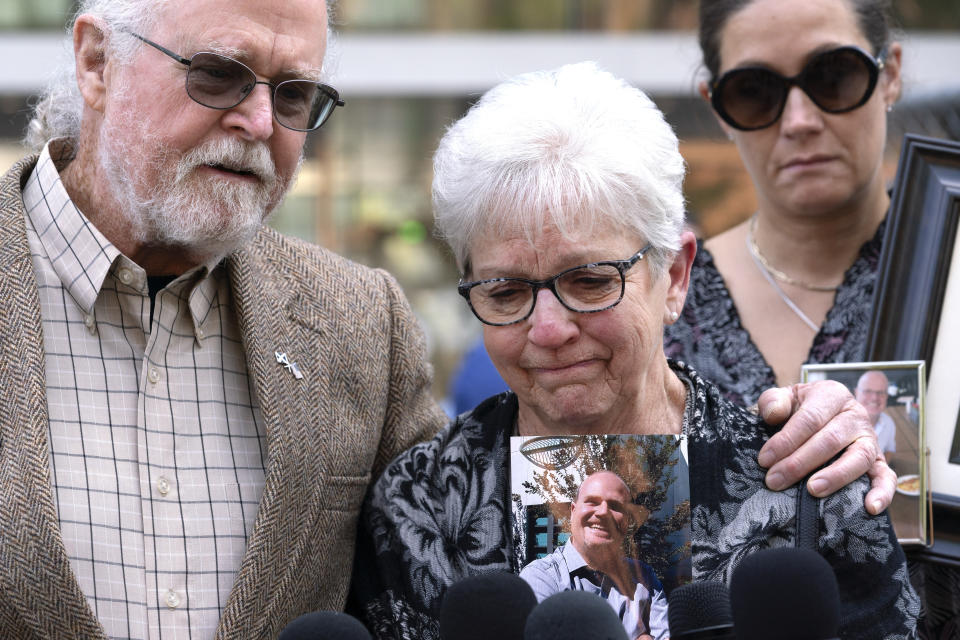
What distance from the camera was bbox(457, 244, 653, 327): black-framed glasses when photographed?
218cm

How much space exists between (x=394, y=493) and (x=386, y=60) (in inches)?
392

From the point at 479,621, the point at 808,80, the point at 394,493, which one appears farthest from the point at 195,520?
the point at 808,80

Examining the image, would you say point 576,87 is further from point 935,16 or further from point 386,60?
point 935,16

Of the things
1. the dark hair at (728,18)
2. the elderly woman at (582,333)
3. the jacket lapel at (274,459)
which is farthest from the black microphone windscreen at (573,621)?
the dark hair at (728,18)

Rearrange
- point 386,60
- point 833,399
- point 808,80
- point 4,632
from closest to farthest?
point 4,632
point 833,399
point 808,80
point 386,60

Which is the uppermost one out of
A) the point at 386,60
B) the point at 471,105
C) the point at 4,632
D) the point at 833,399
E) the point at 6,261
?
the point at 386,60

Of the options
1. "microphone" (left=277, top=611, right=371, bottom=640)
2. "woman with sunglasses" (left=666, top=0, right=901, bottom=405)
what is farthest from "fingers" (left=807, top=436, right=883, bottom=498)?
"microphone" (left=277, top=611, right=371, bottom=640)

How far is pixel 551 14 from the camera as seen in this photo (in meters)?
12.0

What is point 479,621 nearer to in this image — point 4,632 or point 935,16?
point 4,632

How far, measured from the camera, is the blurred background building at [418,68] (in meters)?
11.7

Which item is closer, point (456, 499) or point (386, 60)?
point (456, 499)

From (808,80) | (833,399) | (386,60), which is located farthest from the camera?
(386,60)

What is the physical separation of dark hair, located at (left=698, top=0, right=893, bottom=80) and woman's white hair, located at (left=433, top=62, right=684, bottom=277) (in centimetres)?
94

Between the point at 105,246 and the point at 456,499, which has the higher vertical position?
the point at 105,246
